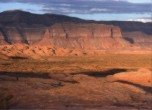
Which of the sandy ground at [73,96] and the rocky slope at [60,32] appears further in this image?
the rocky slope at [60,32]

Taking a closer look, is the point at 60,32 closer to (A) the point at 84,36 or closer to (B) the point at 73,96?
(A) the point at 84,36

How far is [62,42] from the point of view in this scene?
458 ft

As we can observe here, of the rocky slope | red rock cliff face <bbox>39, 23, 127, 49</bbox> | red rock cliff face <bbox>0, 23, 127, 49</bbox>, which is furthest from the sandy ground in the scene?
red rock cliff face <bbox>39, 23, 127, 49</bbox>

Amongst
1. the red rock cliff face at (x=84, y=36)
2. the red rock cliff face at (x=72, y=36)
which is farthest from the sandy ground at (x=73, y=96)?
the red rock cliff face at (x=84, y=36)

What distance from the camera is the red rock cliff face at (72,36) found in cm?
13825

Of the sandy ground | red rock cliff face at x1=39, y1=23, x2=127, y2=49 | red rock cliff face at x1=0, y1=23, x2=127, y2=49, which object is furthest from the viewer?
red rock cliff face at x1=39, y1=23, x2=127, y2=49

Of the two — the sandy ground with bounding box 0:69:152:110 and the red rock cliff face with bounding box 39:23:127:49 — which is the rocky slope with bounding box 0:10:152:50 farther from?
the sandy ground with bounding box 0:69:152:110

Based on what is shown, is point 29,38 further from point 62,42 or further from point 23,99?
point 23,99

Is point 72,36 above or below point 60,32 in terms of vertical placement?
below

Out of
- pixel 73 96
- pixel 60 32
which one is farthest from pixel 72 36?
pixel 73 96

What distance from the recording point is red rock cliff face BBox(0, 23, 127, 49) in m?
138

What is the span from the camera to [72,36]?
470ft

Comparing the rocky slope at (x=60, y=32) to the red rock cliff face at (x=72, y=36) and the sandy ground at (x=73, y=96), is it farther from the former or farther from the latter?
the sandy ground at (x=73, y=96)

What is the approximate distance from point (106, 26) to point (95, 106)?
12758 cm
